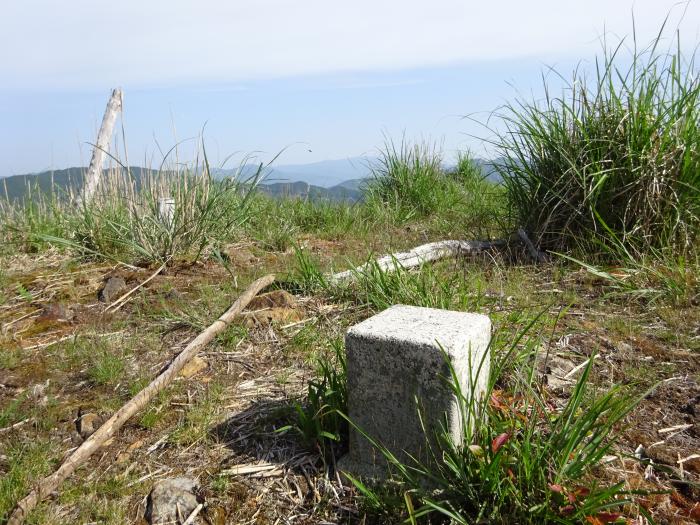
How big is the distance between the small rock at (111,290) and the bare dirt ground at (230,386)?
0.07 metres

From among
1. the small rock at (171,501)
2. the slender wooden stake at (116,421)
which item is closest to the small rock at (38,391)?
the slender wooden stake at (116,421)

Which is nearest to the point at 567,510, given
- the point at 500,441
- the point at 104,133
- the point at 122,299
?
the point at 500,441

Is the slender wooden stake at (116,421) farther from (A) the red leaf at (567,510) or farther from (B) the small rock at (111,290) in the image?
(A) the red leaf at (567,510)

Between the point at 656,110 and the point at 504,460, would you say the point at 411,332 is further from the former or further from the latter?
the point at 656,110

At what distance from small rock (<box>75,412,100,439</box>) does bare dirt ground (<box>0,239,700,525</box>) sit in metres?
0.01

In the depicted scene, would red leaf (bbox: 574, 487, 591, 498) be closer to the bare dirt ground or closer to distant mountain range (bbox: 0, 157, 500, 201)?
the bare dirt ground

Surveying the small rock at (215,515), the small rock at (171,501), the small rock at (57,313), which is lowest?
the small rock at (215,515)

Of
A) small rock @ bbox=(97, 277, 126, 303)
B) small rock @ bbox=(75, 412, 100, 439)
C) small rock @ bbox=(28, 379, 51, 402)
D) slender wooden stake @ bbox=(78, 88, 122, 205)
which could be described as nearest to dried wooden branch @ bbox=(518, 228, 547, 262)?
small rock @ bbox=(97, 277, 126, 303)

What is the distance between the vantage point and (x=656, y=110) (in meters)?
3.89

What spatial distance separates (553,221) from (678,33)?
151cm

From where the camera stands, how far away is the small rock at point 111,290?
3875mm

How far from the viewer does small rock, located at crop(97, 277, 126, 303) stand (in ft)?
12.7

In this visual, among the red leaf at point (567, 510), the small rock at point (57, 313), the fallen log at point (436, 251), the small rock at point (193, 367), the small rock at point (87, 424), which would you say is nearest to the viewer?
the red leaf at point (567, 510)

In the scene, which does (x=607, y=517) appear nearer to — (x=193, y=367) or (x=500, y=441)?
(x=500, y=441)
